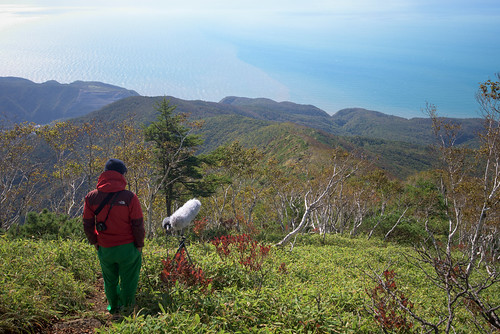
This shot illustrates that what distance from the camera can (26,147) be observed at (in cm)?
1619

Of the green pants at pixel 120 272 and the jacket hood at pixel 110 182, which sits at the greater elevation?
the jacket hood at pixel 110 182

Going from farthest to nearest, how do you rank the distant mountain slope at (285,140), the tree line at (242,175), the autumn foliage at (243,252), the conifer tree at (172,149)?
1. the distant mountain slope at (285,140)
2. the conifer tree at (172,149)
3. the tree line at (242,175)
4. the autumn foliage at (243,252)

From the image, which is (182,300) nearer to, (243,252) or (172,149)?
(243,252)

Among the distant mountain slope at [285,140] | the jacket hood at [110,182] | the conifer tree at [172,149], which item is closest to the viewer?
the jacket hood at [110,182]

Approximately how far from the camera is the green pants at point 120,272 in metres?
3.95

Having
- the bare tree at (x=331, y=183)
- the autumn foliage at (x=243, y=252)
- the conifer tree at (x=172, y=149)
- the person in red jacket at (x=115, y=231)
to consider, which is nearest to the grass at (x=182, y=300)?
the autumn foliage at (x=243, y=252)

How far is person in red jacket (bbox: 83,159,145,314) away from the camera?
12.7ft

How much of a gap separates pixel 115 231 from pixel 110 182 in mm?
649

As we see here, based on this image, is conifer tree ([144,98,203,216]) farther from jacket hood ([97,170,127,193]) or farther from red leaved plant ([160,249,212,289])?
jacket hood ([97,170,127,193])

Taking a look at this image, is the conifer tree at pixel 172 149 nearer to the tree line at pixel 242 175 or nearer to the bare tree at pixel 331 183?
the tree line at pixel 242 175

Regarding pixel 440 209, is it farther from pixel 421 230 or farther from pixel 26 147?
pixel 26 147

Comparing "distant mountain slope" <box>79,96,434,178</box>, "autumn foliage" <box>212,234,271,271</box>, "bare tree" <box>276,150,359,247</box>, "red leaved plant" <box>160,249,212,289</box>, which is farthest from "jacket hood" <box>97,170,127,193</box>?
"distant mountain slope" <box>79,96,434,178</box>

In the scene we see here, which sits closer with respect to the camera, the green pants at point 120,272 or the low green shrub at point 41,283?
the low green shrub at point 41,283

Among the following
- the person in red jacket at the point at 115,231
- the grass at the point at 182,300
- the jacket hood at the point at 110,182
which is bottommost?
the grass at the point at 182,300
